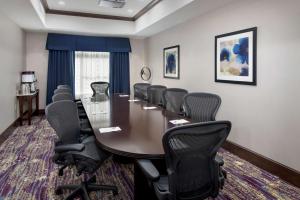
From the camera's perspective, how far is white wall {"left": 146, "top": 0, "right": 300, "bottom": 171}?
262cm

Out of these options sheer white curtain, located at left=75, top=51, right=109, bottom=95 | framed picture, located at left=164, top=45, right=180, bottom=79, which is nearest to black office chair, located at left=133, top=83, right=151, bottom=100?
framed picture, located at left=164, top=45, right=180, bottom=79

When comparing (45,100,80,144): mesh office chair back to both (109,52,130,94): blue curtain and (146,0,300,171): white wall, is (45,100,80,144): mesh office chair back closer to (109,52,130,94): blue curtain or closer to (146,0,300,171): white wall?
(146,0,300,171): white wall

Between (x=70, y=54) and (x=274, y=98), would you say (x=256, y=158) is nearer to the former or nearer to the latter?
(x=274, y=98)

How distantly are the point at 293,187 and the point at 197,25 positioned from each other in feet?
10.7

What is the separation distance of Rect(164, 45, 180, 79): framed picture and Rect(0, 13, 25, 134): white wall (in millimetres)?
3599

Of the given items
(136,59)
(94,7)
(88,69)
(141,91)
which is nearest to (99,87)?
(141,91)


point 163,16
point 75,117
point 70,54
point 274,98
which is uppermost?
point 163,16

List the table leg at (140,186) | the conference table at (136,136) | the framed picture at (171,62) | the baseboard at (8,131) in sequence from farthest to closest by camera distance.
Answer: the framed picture at (171,62), the baseboard at (8,131), the table leg at (140,186), the conference table at (136,136)

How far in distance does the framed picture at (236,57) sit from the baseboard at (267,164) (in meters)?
1.04

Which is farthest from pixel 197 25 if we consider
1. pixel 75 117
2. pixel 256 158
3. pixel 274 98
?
pixel 75 117

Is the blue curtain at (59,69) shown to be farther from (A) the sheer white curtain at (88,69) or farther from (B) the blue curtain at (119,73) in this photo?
(B) the blue curtain at (119,73)

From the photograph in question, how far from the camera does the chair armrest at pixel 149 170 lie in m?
1.40

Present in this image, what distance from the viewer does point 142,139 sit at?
1.86 meters

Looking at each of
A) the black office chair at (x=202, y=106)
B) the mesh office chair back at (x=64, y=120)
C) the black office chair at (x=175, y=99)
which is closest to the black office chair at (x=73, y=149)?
the mesh office chair back at (x=64, y=120)
